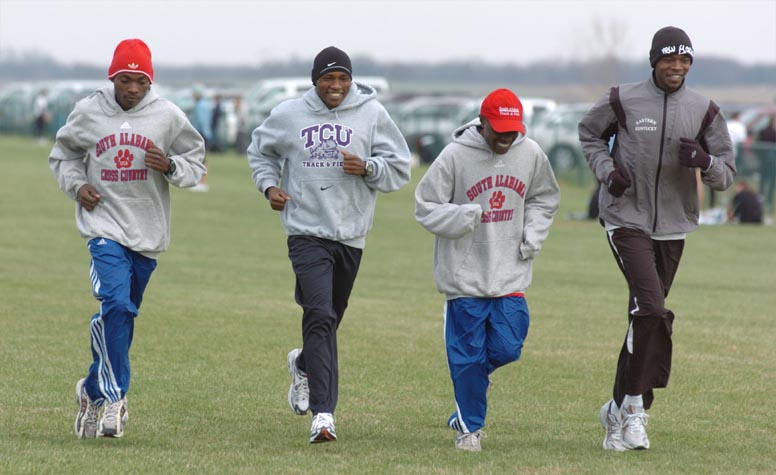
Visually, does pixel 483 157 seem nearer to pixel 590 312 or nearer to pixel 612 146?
pixel 612 146

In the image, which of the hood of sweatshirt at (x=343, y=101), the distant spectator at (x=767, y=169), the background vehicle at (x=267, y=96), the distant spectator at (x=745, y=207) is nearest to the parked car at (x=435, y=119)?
the background vehicle at (x=267, y=96)

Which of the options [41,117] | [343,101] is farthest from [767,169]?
[41,117]

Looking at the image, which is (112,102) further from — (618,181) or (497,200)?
(618,181)

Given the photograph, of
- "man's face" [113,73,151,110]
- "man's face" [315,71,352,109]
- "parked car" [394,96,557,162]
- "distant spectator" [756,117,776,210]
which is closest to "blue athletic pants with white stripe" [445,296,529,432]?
"man's face" [315,71,352,109]

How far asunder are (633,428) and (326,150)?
224cm

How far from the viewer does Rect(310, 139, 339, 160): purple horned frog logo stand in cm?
771

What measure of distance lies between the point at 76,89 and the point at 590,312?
45.4 meters

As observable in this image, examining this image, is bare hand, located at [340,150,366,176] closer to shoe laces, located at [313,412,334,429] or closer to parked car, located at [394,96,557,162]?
shoe laces, located at [313,412,334,429]

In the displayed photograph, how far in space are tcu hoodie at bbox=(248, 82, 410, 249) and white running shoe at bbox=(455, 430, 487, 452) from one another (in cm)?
126

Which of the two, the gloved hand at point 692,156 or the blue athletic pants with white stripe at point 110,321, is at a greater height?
the gloved hand at point 692,156

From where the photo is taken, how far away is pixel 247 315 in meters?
12.9

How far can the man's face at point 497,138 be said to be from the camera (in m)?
7.33

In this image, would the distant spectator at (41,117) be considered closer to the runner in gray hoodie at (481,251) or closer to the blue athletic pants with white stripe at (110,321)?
the blue athletic pants with white stripe at (110,321)

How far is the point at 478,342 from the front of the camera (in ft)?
24.5
